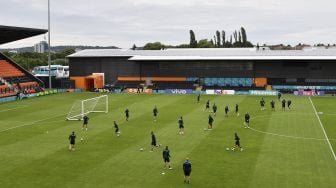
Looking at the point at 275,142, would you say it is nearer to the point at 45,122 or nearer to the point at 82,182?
the point at 82,182

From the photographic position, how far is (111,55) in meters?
96.1

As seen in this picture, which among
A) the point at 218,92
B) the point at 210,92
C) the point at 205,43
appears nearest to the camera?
the point at 218,92

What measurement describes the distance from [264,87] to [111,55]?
32.4 metres

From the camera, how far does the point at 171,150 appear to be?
33594 mm

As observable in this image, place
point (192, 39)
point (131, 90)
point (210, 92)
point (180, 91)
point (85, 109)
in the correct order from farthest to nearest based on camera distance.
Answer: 1. point (192, 39)
2. point (131, 90)
3. point (180, 91)
4. point (210, 92)
5. point (85, 109)

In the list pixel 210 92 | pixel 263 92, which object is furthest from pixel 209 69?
pixel 263 92

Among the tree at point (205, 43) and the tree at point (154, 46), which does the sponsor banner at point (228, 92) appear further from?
Result: the tree at point (154, 46)

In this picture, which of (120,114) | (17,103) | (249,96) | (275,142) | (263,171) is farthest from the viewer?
(249,96)

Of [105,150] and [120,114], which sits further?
[120,114]

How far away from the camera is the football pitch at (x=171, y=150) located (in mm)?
26045

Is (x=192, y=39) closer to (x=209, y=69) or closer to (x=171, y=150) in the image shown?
(x=209, y=69)

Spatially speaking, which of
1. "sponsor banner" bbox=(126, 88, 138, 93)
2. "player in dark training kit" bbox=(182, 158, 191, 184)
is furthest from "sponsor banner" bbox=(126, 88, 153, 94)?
"player in dark training kit" bbox=(182, 158, 191, 184)

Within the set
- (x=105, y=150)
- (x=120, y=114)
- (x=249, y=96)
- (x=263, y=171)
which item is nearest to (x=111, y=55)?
(x=249, y=96)

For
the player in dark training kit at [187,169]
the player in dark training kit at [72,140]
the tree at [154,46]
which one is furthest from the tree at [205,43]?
the player in dark training kit at [187,169]
